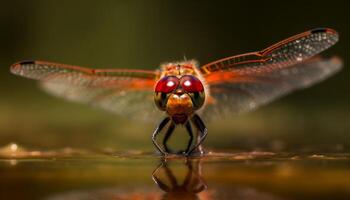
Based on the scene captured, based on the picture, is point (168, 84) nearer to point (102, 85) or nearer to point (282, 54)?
point (282, 54)

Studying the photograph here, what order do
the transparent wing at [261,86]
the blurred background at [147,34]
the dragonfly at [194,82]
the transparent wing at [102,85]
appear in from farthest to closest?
the blurred background at [147,34] < the transparent wing at [261,86] < the transparent wing at [102,85] < the dragonfly at [194,82]

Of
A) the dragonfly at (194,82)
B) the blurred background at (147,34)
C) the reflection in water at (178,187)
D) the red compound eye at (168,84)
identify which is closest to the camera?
the reflection in water at (178,187)

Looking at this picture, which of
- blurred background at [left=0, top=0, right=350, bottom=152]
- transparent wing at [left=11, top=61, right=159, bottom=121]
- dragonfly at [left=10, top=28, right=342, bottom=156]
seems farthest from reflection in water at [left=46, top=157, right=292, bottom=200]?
blurred background at [left=0, top=0, right=350, bottom=152]

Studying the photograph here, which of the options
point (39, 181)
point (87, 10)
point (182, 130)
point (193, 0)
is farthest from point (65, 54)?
point (39, 181)

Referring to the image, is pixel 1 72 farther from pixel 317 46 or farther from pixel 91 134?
pixel 317 46

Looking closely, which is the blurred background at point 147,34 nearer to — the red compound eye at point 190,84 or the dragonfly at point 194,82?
the dragonfly at point 194,82

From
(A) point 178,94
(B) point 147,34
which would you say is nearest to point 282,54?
(A) point 178,94

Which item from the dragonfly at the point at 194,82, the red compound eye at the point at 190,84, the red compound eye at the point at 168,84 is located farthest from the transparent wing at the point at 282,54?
the red compound eye at the point at 168,84

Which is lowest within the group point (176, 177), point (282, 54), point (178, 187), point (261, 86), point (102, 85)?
point (178, 187)
